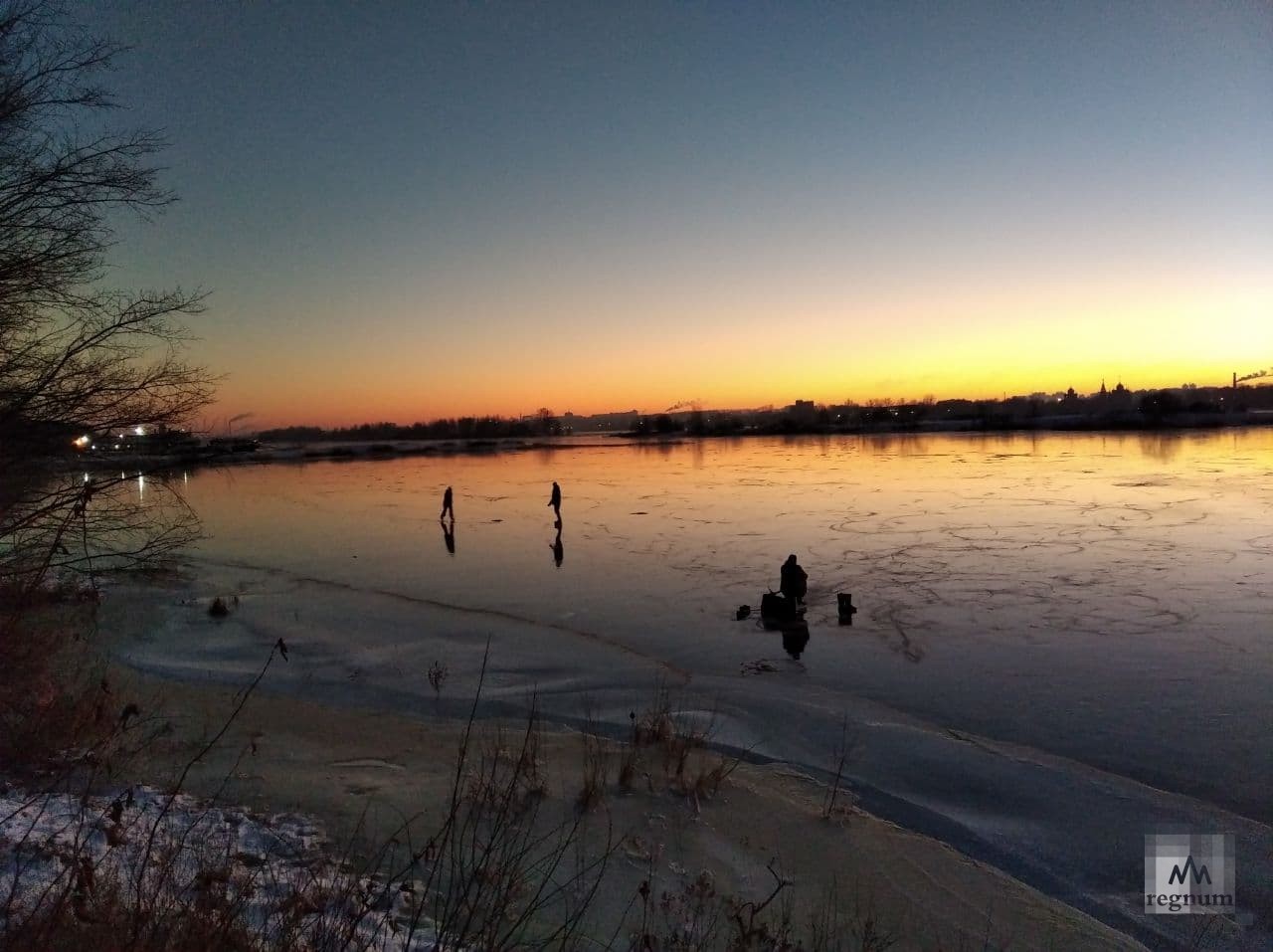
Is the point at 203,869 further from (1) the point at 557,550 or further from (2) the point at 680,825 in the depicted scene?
(1) the point at 557,550

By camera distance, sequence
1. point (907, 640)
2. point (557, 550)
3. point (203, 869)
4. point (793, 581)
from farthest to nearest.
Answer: point (557, 550) < point (793, 581) < point (907, 640) < point (203, 869)

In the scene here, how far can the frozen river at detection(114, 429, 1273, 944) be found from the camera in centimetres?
756

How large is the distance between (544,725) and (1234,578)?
16.1m

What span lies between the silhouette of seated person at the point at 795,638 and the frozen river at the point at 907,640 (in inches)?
13.1

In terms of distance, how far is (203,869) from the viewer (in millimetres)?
4520

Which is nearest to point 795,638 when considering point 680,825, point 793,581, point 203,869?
point 793,581

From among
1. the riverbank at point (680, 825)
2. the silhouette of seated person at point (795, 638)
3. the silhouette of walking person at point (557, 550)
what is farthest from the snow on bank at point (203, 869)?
the silhouette of walking person at point (557, 550)

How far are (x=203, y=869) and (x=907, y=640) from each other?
1135cm

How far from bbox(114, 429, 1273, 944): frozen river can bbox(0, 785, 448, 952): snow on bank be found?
4.46 metres

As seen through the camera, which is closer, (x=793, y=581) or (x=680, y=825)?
(x=680, y=825)

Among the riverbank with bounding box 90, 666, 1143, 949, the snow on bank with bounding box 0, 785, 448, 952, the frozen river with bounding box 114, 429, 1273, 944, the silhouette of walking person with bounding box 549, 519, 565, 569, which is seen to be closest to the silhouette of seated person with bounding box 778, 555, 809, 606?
the frozen river with bounding box 114, 429, 1273, 944

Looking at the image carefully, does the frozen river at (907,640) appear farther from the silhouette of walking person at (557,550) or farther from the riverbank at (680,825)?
the riverbank at (680,825)

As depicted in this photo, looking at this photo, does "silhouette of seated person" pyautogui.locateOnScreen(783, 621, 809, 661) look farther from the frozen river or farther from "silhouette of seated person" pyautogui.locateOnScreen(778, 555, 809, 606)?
"silhouette of seated person" pyautogui.locateOnScreen(778, 555, 809, 606)

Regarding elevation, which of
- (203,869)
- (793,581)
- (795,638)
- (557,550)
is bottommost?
(795,638)
